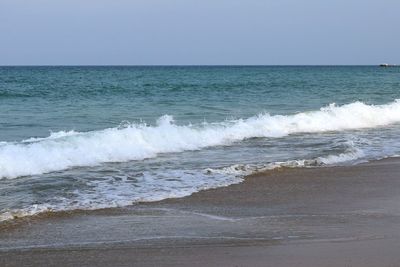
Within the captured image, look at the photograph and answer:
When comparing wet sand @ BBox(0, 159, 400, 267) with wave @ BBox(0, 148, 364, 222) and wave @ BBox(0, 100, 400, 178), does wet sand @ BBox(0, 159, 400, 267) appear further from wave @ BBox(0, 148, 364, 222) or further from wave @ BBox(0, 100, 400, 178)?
wave @ BBox(0, 100, 400, 178)

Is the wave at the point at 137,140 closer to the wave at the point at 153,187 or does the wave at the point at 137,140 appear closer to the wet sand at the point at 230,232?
the wave at the point at 153,187

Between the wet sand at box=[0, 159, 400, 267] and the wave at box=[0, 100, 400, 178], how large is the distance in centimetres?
407

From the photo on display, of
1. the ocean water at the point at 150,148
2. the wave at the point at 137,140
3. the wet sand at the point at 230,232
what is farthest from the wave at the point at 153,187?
the wave at the point at 137,140

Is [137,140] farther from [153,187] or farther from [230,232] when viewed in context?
[230,232]

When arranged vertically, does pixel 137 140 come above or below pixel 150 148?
above

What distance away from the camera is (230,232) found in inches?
258

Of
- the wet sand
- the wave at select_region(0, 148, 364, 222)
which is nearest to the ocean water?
the wave at select_region(0, 148, 364, 222)

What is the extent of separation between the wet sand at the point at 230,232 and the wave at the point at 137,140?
4.07 metres

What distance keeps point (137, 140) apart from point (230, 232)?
27.3ft

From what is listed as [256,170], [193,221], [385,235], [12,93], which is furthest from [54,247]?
[12,93]

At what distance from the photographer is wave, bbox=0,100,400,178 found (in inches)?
458

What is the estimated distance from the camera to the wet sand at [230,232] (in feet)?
18.3

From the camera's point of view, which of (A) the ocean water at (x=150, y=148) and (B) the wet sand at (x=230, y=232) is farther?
(A) the ocean water at (x=150, y=148)

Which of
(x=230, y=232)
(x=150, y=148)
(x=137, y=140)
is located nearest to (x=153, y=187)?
(x=230, y=232)
